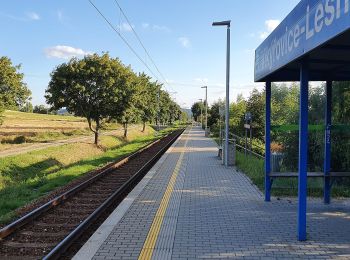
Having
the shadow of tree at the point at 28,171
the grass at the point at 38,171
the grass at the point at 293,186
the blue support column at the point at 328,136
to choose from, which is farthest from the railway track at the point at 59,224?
the shadow of tree at the point at 28,171

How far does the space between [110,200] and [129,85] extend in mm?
23276

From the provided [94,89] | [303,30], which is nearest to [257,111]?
[94,89]

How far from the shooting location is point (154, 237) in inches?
276

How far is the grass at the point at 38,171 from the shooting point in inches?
495

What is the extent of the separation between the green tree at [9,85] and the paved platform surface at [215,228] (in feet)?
58.2

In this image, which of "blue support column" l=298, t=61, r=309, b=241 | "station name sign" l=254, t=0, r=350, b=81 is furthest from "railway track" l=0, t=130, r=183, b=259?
"station name sign" l=254, t=0, r=350, b=81

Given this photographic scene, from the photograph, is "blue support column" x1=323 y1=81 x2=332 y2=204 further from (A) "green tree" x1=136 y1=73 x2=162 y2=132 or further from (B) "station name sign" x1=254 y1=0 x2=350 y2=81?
(A) "green tree" x1=136 y1=73 x2=162 y2=132

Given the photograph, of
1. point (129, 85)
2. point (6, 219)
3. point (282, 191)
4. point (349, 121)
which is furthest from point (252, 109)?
point (6, 219)

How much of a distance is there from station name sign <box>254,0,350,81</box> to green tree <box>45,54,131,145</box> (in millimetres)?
23546

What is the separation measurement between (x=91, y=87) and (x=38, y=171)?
39.4ft

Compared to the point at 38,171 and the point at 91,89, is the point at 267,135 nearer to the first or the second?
the point at 38,171

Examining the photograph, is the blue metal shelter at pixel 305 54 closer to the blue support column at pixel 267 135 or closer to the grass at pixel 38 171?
the blue support column at pixel 267 135

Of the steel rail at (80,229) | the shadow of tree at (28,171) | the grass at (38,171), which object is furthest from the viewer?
the shadow of tree at (28,171)

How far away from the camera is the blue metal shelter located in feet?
16.5
